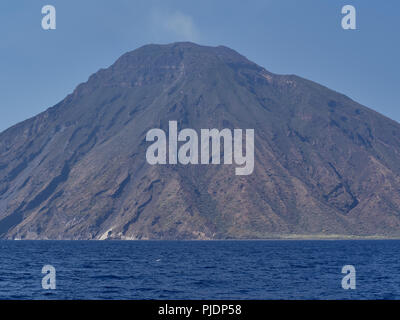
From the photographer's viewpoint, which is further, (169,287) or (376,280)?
(376,280)

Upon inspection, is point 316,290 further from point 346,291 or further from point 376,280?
point 376,280

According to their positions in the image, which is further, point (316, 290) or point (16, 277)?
point (16, 277)

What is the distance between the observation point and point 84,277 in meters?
94.1

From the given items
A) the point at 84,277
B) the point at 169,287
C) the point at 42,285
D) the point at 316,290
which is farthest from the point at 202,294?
the point at 84,277

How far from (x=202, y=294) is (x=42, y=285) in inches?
952

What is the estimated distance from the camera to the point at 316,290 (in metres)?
74.3
